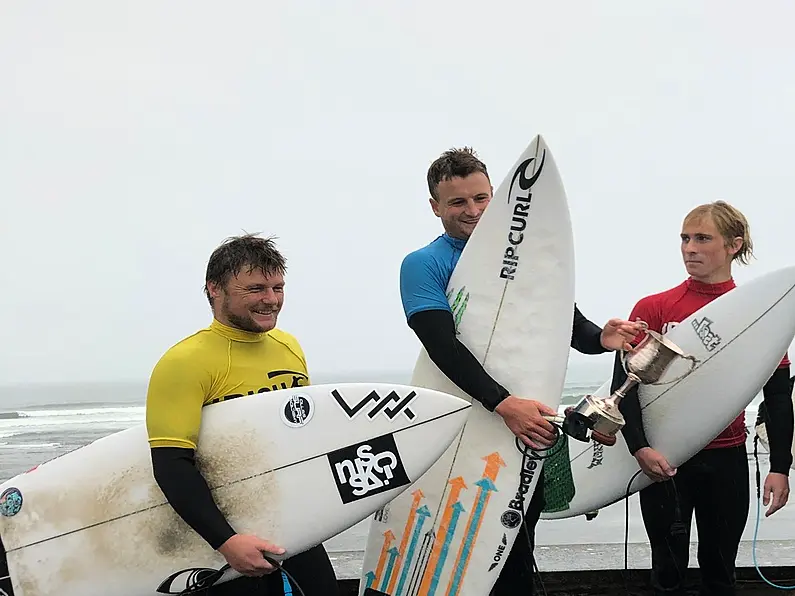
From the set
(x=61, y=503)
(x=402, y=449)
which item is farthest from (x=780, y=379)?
(x=61, y=503)

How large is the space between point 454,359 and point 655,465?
768 millimetres

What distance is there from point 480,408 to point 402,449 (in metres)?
0.44

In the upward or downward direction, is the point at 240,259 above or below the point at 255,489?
above

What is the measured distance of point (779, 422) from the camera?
261cm

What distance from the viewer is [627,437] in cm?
265

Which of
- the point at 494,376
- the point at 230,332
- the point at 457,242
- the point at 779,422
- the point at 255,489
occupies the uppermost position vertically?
the point at 457,242

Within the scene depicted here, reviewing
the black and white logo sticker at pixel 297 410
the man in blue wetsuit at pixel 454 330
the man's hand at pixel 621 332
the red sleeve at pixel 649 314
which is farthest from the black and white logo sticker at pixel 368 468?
the red sleeve at pixel 649 314

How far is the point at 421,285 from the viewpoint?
245 centimetres

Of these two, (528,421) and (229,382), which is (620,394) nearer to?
(528,421)

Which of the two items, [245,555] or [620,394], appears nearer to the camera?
[245,555]

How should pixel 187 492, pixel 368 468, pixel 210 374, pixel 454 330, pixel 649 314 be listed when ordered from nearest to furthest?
pixel 187 492
pixel 210 374
pixel 368 468
pixel 454 330
pixel 649 314

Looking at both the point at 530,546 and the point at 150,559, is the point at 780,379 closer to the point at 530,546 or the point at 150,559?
the point at 530,546

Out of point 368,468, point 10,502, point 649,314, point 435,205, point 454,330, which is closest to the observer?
point 368,468

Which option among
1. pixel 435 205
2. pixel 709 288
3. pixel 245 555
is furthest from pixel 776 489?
pixel 245 555
